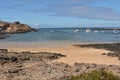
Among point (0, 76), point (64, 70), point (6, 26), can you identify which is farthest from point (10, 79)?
point (6, 26)

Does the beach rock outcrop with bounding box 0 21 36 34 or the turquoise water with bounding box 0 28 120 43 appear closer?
the turquoise water with bounding box 0 28 120 43

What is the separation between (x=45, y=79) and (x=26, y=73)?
143 cm

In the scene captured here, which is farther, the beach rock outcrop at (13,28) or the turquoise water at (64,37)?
the beach rock outcrop at (13,28)

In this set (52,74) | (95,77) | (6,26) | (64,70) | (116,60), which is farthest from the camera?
(6,26)

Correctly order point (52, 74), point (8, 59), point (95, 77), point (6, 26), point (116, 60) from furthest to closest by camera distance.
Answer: point (6, 26) < point (116, 60) < point (8, 59) < point (52, 74) < point (95, 77)

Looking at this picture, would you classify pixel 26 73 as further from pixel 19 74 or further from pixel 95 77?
pixel 95 77

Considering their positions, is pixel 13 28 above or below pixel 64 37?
above

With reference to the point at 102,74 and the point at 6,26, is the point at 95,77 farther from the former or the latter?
the point at 6,26

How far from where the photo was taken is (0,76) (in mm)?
12414

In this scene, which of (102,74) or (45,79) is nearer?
(102,74)

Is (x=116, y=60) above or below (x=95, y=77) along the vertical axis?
below

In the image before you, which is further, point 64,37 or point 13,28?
point 13,28

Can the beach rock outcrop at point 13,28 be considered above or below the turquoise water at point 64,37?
above

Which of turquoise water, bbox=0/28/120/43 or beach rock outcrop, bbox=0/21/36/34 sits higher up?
beach rock outcrop, bbox=0/21/36/34
